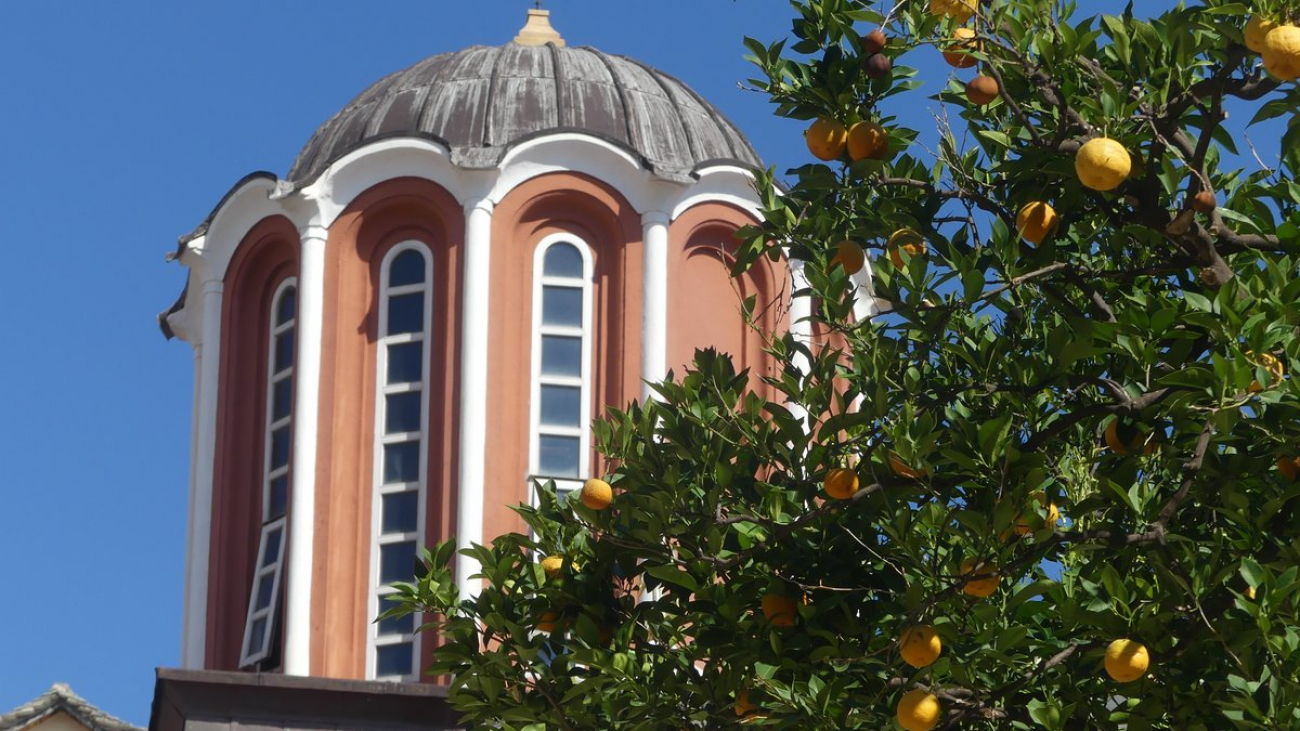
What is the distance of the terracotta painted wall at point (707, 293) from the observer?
74.0 feet

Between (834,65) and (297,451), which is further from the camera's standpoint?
(297,451)

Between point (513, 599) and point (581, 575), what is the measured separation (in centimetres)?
32

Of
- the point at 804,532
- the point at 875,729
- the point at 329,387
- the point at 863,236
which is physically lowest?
the point at 875,729

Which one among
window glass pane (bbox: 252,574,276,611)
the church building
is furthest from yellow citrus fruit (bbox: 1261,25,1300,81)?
window glass pane (bbox: 252,574,276,611)

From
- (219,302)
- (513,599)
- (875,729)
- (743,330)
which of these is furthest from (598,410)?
(875,729)

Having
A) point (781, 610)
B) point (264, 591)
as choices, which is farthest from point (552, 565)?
point (264, 591)

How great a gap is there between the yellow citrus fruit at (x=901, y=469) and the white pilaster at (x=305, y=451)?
10639 mm

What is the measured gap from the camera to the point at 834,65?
39.3 ft

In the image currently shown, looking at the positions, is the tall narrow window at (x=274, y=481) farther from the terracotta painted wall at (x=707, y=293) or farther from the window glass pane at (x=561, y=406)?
the terracotta painted wall at (x=707, y=293)

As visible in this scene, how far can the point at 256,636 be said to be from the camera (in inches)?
877

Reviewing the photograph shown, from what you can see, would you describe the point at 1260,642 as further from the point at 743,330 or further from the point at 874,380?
the point at 743,330

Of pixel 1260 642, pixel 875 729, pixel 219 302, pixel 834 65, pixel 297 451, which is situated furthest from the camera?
pixel 219 302

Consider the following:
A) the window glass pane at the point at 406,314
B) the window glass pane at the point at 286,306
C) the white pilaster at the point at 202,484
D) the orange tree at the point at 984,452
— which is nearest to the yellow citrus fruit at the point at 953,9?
the orange tree at the point at 984,452

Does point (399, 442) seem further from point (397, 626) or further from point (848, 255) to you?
point (848, 255)
